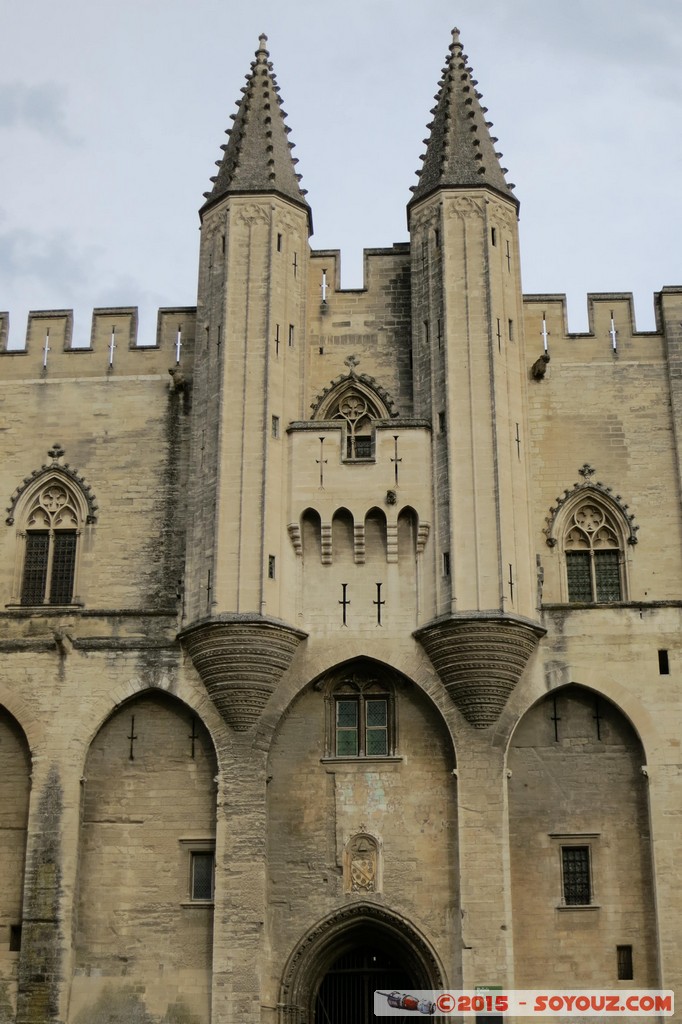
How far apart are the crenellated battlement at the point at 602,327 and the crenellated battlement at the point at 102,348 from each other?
6.94 metres

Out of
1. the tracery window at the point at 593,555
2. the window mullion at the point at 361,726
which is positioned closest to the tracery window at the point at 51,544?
the window mullion at the point at 361,726

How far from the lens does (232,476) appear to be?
82.3ft

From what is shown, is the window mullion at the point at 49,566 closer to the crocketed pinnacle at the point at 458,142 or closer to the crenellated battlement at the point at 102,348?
the crenellated battlement at the point at 102,348

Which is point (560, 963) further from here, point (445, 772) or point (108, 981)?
point (108, 981)

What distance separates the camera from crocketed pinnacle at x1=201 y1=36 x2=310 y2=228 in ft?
90.1

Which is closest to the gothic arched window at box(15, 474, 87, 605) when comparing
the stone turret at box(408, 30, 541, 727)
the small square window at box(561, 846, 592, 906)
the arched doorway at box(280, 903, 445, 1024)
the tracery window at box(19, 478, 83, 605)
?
the tracery window at box(19, 478, 83, 605)

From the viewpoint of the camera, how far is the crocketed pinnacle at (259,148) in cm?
2745

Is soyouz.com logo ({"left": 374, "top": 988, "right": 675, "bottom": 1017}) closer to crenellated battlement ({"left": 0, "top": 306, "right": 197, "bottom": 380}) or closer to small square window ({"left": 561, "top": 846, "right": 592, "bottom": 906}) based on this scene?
small square window ({"left": 561, "top": 846, "right": 592, "bottom": 906})

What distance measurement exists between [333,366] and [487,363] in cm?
362

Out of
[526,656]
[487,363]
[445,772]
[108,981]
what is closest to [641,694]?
[526,656]

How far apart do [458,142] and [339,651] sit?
10639 millimetres

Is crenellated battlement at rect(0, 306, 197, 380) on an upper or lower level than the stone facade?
upper

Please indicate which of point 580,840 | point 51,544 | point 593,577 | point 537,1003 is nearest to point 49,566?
point 51,544

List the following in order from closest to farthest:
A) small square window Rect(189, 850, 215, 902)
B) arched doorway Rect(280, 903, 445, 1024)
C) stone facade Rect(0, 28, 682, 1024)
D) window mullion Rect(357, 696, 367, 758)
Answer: arched doorway Rect(280, 903, 445, 1024)
stone facade Rect(0, 28, 682, 1024)
small square window Rect(189, 850, 215, 902)
window mullion Rect(357, 696, 367, 758)
